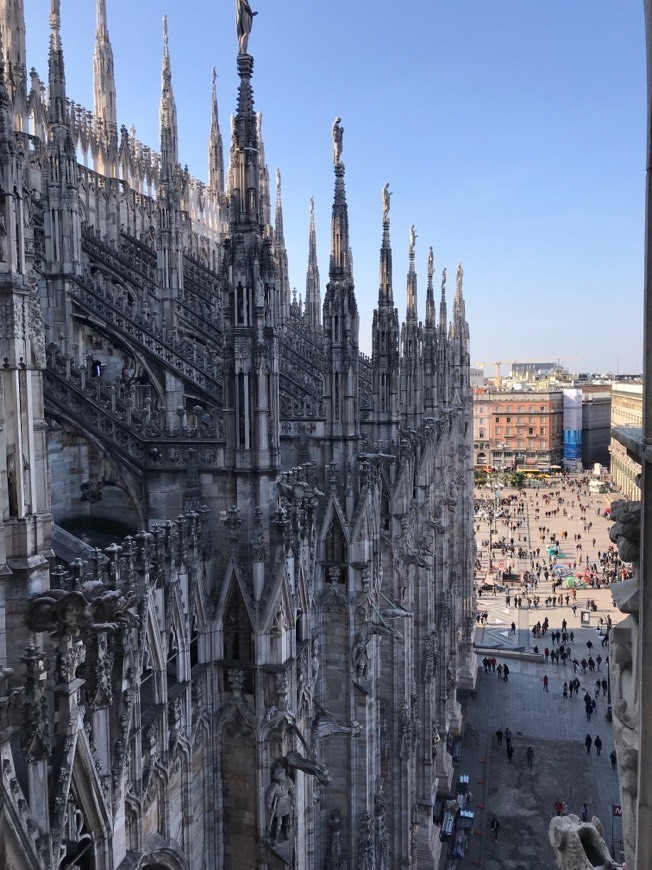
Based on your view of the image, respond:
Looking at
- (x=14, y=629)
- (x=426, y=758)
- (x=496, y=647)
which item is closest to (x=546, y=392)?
(x=496, y=647)

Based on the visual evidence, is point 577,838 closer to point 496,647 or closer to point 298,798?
point 298,798

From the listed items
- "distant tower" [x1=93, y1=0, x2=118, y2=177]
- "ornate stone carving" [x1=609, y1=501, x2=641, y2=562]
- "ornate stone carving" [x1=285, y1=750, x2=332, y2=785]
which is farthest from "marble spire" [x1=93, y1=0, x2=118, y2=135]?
"ornate stone carving" [x1=609, y1=501, x2=641, y2=562]

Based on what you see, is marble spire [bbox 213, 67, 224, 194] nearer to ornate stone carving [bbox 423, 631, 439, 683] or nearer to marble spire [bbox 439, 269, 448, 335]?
marble spire [bbox 439, 269, 448, 335]

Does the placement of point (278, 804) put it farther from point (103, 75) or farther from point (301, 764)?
point (103, 75)

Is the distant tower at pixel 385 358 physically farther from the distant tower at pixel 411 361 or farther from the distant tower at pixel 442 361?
the distant tower at pixel 442 361

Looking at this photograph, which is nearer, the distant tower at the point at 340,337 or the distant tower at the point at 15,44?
the distant tower at the point at 340,337

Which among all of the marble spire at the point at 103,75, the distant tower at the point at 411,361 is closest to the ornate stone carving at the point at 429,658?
the distant tower at the point at 411,361

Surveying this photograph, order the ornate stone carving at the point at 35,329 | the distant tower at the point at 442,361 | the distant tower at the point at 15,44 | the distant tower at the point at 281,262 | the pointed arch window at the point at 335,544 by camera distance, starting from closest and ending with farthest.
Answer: the ornate stone carving at the point at 35,329 < the pointed arch window at the point at 335,544 < the distant tower at the point at 15,44 < the distant tower at the point at 442,361 < the distant tower at the point at 281,262
